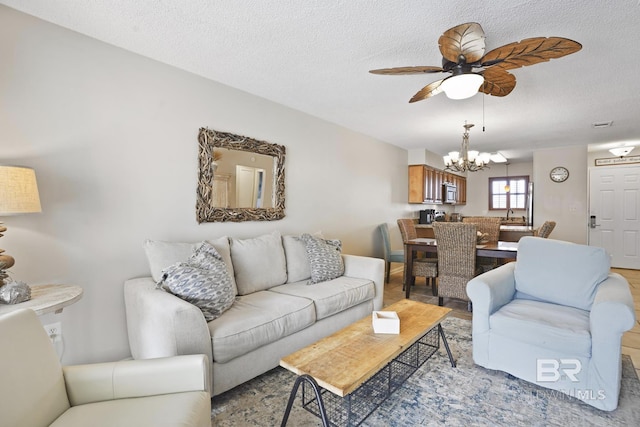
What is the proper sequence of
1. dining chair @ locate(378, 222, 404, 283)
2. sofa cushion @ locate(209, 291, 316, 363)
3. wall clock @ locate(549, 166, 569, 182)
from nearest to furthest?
sofa cushion @ locate(209, 291, 316, 363) → dining chair @ locate(378, 222, 404, 283) → wall clock @ locate(549, 166, 569, 182)

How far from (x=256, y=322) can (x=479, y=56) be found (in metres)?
2.21

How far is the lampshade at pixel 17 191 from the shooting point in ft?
5.19

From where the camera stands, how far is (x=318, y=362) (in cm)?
156

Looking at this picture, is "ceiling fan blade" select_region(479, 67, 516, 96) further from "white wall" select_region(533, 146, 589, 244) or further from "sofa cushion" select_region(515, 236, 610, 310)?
"white wall" select_region(533, 146, 589, 244)

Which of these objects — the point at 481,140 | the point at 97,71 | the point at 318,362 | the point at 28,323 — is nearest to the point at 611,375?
the point at 318,362

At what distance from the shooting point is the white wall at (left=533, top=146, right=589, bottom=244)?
5.68 meters

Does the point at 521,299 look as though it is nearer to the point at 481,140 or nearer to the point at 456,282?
the point at 456,282

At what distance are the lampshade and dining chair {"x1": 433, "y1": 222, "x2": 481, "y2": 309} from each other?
11.3ft

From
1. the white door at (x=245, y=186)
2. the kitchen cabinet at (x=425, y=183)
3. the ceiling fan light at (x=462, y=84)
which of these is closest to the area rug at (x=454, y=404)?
the white door at (x=245, y=186)

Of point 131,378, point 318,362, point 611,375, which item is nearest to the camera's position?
point 131,378

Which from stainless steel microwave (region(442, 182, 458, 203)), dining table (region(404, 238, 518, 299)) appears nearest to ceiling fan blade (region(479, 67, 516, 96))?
dining table (region(404, 238, 518, 299))

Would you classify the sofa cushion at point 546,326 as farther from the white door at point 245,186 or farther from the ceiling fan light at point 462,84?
the white door at point 245,186

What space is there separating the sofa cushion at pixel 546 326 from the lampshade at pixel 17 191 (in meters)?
2.93

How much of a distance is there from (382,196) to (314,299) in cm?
330
